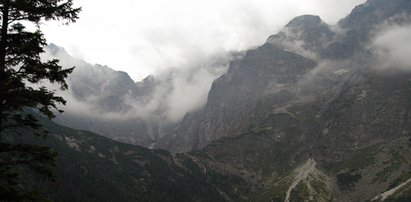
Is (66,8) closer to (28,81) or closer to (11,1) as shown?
(11,1)

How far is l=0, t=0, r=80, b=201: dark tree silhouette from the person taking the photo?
77.2 feet

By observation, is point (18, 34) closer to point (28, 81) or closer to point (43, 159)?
point (28, 81)

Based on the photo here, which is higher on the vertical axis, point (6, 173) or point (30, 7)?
point (30, 7)

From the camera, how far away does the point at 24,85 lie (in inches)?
950

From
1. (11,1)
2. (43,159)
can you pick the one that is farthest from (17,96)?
(11,1)

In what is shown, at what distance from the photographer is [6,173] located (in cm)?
2302

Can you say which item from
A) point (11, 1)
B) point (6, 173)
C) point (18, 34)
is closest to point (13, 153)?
point (6, 173)

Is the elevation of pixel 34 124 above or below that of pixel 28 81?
below

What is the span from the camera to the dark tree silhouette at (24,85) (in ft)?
77.2

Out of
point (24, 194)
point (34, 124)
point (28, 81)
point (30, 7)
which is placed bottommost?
point (24, 194)

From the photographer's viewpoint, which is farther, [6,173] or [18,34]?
[18,34]

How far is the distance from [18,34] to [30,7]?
5.04 feet

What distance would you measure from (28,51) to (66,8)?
3106 millimetres

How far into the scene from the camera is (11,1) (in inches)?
976
